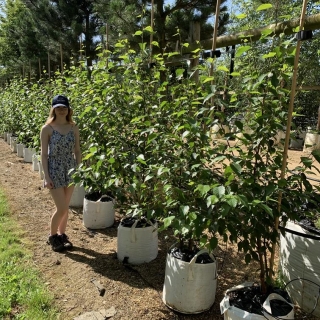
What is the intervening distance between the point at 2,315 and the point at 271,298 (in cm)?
166

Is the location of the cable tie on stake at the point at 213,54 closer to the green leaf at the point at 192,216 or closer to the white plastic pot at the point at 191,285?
the green leaf at the point at 192,216

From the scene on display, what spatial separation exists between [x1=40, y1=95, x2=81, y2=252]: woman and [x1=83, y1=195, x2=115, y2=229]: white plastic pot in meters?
0.39

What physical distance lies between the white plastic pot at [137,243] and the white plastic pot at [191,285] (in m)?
0.60

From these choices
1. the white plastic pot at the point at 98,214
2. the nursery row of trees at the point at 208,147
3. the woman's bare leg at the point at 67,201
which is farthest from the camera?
the white plastic pot at the point at 98,214

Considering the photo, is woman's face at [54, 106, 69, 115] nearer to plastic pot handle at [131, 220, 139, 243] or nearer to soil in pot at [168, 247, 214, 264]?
plastic pot handle at [131, 220, 139, 243]

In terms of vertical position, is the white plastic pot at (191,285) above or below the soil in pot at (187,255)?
below

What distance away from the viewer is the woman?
3010 millimetres

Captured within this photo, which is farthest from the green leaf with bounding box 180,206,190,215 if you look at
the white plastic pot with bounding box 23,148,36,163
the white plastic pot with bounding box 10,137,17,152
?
the white plastic pot with bounding box 10,137,17,152

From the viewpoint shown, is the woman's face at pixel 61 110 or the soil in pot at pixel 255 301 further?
the woman's face at pixel 61 110

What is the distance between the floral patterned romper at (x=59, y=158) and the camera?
305cm

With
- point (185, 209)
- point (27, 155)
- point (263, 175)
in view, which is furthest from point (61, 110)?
point (27, 155)

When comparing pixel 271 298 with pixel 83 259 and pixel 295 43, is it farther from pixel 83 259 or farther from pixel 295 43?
pixel 83 259

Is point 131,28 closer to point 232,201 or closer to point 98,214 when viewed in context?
point 98,214

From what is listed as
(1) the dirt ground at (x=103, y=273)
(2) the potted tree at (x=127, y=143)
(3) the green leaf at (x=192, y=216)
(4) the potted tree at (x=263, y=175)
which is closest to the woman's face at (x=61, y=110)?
(2) the potted tree at (x=127, y=143)
